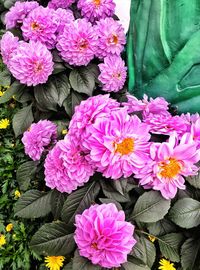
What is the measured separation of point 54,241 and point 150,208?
13.5 inches

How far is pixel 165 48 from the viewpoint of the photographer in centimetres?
187

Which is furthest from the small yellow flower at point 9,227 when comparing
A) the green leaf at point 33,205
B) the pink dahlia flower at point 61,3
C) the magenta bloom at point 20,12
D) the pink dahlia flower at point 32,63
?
the pink dahlia flower at point 61,3

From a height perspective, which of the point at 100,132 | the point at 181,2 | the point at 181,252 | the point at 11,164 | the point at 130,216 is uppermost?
the point at 181,2

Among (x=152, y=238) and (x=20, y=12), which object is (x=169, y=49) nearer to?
(x=152, y=238)

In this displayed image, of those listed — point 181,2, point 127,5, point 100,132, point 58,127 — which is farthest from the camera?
point 127,5

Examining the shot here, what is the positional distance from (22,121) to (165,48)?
0.78 m

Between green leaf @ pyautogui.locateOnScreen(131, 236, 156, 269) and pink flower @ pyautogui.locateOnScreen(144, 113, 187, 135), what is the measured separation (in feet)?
1.23

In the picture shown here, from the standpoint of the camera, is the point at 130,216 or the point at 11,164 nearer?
the point at 130,216

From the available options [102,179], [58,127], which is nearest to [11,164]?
[58,127]

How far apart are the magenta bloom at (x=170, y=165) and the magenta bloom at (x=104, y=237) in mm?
174

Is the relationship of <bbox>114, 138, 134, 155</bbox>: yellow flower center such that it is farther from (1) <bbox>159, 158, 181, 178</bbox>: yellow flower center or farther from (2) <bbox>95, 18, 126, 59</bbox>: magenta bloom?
(2) <bbox>95, 18, 126, 59</bbox>: magenta bloom

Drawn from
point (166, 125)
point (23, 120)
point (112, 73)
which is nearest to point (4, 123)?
point (23, 120)

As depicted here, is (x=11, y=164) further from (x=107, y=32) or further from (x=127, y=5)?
(x=127, y=5)

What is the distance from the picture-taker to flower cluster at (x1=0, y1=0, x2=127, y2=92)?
202 centimetres
